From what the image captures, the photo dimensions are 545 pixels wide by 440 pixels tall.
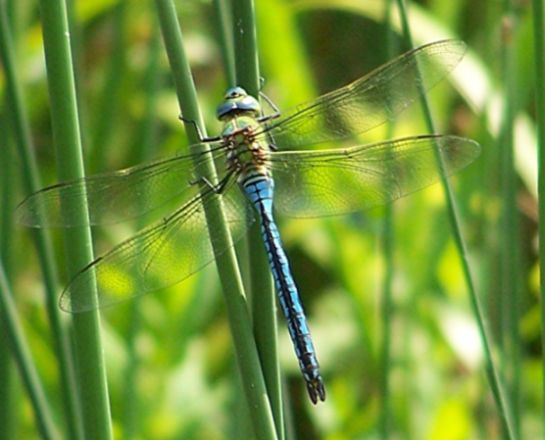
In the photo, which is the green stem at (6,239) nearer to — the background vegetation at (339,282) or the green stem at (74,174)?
the background vegetation at (339,282)

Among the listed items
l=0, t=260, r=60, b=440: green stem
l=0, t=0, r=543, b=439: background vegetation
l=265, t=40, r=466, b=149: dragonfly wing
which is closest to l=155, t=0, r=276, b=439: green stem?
l=0, t=260, r=60, b=440: green stem

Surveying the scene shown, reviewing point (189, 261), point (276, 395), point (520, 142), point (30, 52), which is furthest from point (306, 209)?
point (30, 52)

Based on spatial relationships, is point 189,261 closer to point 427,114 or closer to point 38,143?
point 427,114

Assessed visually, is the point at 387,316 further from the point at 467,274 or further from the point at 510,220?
the point at 467,274

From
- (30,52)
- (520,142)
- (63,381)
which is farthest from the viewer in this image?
(30,52)

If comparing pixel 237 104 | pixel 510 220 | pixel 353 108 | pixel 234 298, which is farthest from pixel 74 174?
pixel 510 220

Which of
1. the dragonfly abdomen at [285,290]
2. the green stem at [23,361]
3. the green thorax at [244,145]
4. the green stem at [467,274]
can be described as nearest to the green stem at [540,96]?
the green stem at [467,274]

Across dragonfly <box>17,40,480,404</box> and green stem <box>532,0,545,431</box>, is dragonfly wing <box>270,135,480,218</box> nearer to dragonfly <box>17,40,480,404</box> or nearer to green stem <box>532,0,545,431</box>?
dragonfly <box>17,40,480,404</box>
